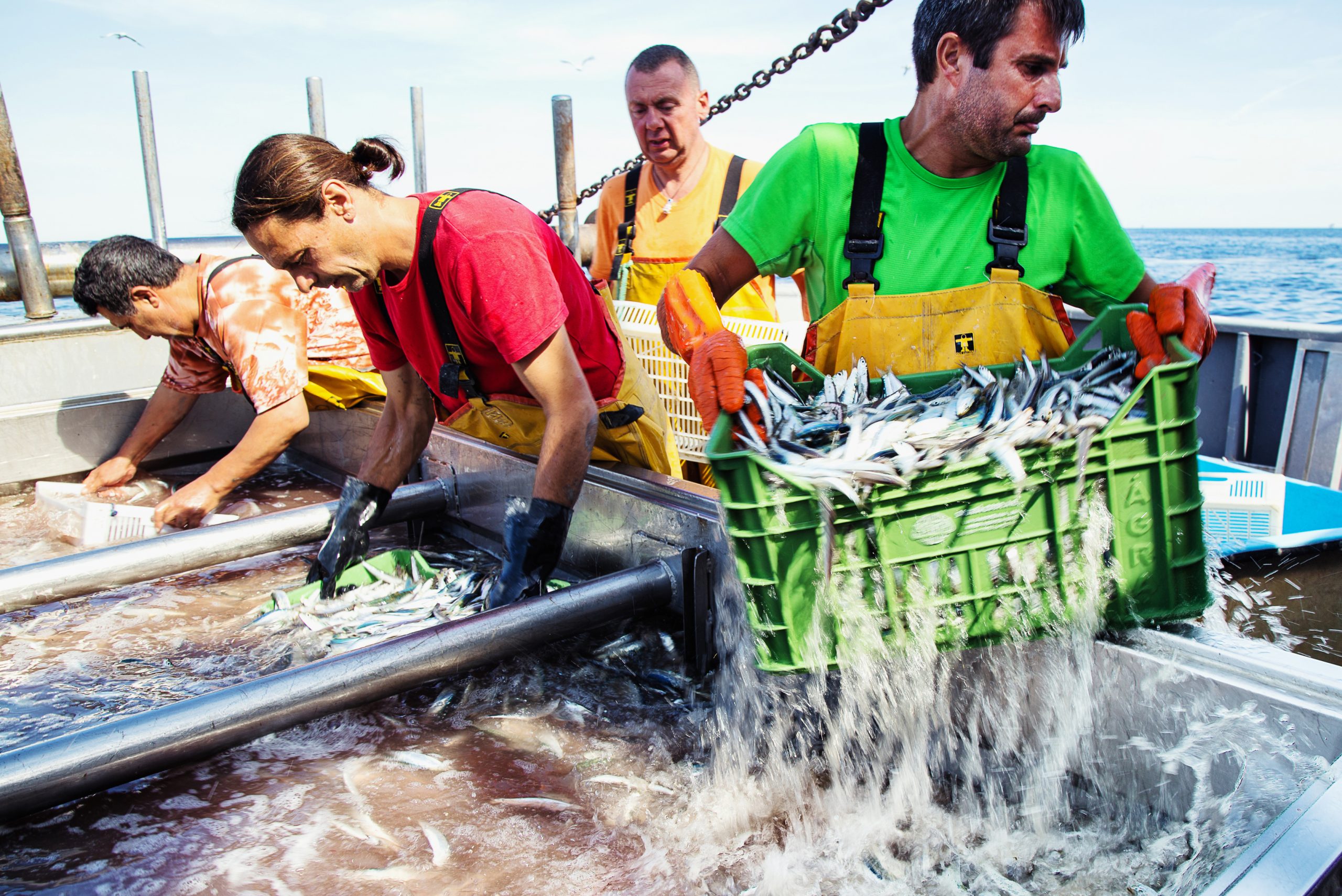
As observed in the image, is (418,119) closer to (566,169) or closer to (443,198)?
(566,169)

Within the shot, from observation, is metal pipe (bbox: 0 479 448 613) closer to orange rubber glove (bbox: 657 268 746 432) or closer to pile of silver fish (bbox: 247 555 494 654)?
pile of silver fish (bbox: 247 555 494 654)

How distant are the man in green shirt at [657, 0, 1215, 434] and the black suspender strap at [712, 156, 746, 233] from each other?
94.5 inches

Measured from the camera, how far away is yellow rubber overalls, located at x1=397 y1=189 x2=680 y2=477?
3307mm

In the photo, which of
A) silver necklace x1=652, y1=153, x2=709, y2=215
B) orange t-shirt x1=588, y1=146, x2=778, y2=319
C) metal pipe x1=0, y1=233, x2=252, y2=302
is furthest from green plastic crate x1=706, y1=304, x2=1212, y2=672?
metal pipe x1=0, y1=233, x2=252, y2=302

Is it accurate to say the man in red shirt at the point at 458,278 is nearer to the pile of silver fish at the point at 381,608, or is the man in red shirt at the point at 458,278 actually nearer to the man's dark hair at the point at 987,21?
the pile of silver fish at the point at 381,608

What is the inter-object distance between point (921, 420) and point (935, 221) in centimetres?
80

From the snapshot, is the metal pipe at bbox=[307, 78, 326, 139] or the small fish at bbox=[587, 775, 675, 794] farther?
the metal pipe at bbox=[307, 78, 326, 139]

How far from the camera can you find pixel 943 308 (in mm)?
2412

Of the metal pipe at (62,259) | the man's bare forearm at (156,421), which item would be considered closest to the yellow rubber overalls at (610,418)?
the man's bare forearm at (156,421)

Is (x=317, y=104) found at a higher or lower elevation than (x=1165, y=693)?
higher

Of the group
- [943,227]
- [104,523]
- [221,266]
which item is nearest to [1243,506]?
[943,227]

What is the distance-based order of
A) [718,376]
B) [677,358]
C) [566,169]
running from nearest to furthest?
[718,376] → [677,358] → [566,169]

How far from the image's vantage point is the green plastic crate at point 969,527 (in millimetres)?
1648

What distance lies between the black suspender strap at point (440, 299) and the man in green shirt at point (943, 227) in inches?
31.9
